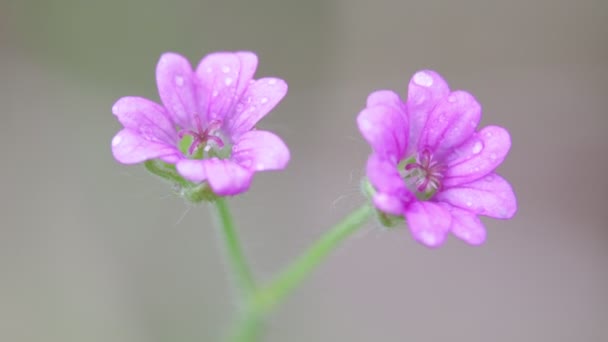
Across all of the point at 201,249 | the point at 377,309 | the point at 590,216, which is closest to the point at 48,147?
the point at 201,249

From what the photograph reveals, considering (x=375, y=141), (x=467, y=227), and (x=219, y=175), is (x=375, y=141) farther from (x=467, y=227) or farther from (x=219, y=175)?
(x=219, y=175)

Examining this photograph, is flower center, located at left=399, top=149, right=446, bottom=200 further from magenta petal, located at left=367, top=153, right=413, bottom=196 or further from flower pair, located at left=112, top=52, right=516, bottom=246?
magenta petal, located at left=367, top=153, right=413, bottom=196

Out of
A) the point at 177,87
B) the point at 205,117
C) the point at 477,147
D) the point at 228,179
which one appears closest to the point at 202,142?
the point at 205,117

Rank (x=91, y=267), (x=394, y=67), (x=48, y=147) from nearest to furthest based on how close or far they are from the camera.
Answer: (x=91, y=267)
(x=48, y=147)
(x=394, y=67)

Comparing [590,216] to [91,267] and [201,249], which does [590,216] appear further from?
[91,267]

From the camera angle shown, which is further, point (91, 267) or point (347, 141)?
point (347, 141)

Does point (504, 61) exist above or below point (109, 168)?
below

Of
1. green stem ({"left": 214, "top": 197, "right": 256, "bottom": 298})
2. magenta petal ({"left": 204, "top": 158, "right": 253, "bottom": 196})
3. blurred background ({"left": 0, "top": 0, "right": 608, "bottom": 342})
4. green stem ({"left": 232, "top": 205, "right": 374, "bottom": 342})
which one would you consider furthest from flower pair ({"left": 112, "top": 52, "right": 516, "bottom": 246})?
blurred background ({"left": 0, "top": 0, "right": 608, "bottom": 342})

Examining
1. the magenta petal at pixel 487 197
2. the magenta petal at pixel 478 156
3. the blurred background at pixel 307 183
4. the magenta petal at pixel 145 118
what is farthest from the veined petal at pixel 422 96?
the blurred background at pixel 307 183
